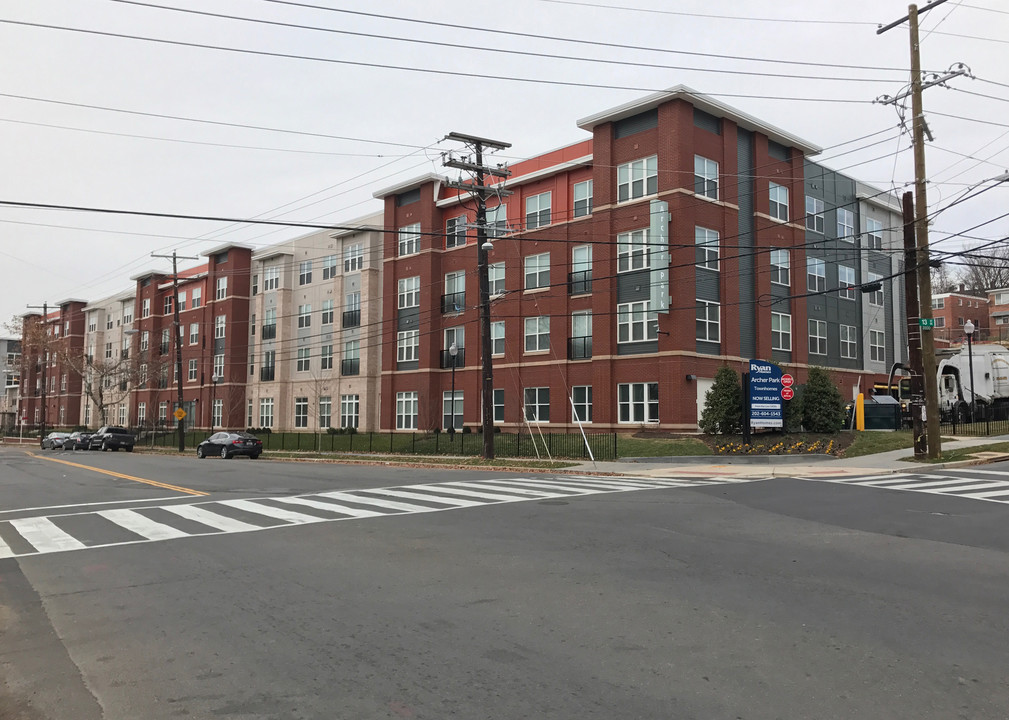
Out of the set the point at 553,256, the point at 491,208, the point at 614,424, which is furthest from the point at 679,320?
the point at 491,208

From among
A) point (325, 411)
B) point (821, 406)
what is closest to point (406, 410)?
point (325, 411)

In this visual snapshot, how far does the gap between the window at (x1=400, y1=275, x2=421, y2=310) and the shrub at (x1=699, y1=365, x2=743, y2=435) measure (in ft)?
76.0

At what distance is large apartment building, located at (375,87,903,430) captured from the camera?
35.4 m

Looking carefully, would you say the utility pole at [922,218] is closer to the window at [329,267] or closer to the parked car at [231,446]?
the parked car at [231,446]

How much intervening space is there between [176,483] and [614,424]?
814 inches

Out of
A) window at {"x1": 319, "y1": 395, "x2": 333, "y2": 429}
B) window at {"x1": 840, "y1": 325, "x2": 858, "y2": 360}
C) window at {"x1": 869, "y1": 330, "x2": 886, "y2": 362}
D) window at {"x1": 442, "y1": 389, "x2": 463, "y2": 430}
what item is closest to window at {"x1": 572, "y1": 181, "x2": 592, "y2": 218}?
window at {"x1": 442, "y1": 389, "x2": 463, "y2": 430}

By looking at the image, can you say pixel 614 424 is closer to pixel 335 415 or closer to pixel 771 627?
pixel 335 415

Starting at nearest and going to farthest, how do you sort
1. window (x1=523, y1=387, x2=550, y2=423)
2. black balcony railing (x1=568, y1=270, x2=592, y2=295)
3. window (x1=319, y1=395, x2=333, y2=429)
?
black balcony railing (x1=568, y1=270, x2=592, y2=295) < window (x1=523, y1=387, x2=550, y2=423) < window (x1=319, y1=395, x2=333, y2=429)

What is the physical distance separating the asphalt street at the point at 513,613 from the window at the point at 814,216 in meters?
30.8

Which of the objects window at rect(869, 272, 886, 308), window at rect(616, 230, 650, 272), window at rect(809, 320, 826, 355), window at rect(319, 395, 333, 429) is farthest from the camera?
window at rect(319, 395, 333, 429)

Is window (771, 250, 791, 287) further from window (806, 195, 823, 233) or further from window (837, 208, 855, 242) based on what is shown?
window (837, 208, 855, 242)

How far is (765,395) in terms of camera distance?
28906 millimetres

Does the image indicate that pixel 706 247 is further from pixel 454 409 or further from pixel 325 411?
pixel 325 411

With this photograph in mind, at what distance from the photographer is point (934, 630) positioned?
6.39m
